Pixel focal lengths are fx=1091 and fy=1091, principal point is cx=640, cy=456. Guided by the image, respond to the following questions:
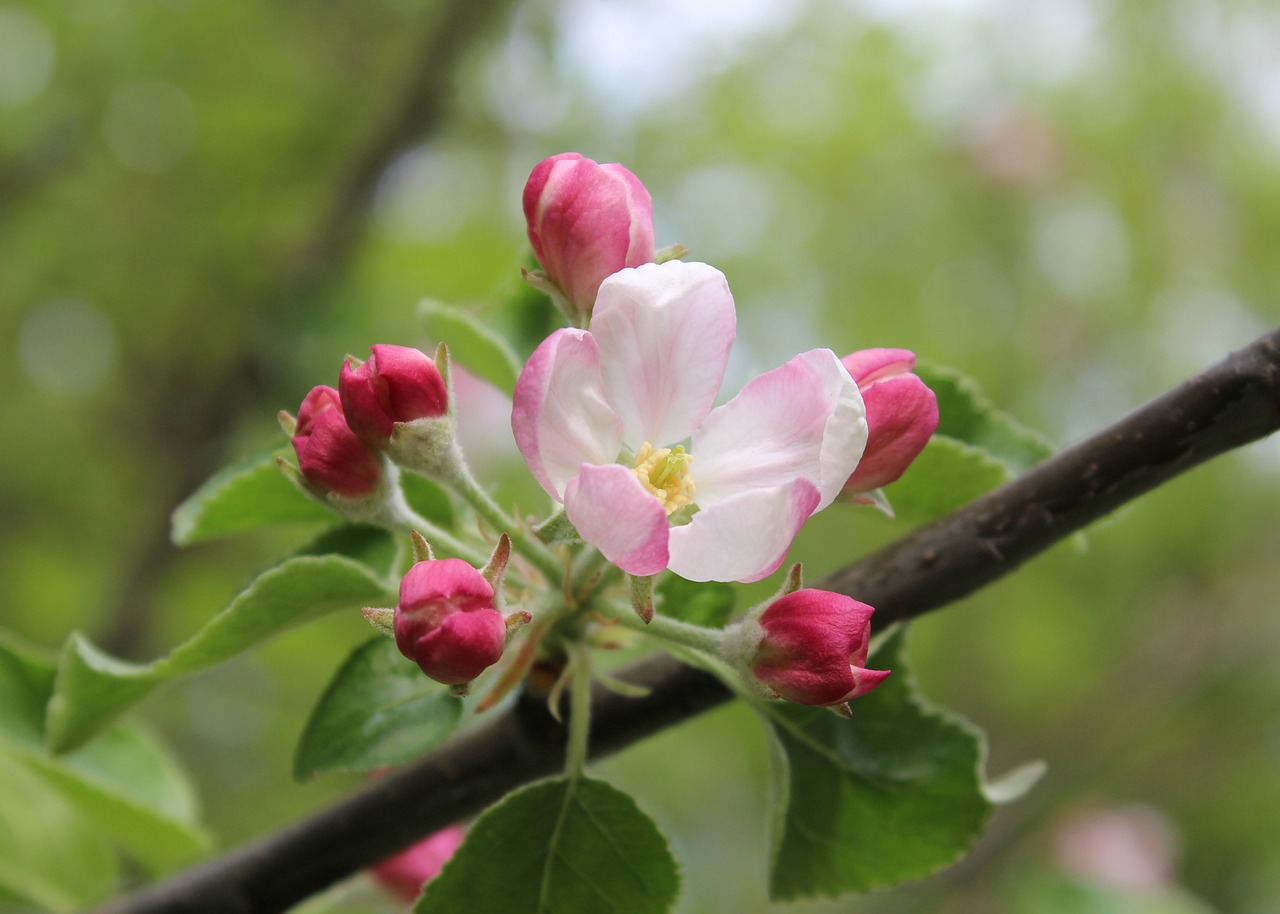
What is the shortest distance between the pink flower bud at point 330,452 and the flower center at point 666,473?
18cm

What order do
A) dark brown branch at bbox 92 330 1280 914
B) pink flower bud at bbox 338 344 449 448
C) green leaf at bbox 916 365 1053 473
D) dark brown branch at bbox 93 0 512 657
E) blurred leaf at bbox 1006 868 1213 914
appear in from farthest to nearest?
dark brown branch at bbox 93 0 512 657 → blurred leaf at bbox 1006 868 1213 914 → green leaf at bbox 916 365 1053 473 → dark brown branch at bbox 92 330 1280 914 → pink flower bud at bbox 338 344 449 448

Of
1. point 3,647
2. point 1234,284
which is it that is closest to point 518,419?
point 3,647

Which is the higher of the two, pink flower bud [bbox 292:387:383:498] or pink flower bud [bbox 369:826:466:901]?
pink flower bud [bbox 292:387:383:498]

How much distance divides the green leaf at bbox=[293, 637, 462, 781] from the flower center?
0.83ft

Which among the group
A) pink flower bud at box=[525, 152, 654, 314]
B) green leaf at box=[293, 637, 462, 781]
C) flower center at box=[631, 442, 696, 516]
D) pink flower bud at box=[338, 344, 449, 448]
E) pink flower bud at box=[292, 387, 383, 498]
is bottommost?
green leaf at box=[293, 637, 462, 781]

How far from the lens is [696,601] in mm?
963

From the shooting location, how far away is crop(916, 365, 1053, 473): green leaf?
1.01 metres

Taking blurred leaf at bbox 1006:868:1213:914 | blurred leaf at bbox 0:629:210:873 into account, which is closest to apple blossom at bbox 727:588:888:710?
blurred leaf at bbox 0:629:210:873

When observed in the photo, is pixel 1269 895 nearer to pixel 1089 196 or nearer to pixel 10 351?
pixel 1089 196

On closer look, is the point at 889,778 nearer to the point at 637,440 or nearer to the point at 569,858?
the point at 569,858

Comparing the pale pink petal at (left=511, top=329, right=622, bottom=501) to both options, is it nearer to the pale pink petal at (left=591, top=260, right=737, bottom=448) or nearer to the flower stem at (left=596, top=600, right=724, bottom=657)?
the pale pink petal at (left=591, top=260, right=737, bottom=448)

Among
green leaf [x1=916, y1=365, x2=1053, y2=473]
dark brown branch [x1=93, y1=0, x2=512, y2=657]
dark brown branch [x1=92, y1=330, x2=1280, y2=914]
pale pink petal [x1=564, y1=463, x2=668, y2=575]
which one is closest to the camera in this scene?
pale pink petal [x1=564, y1=463, x2=668, y2=575]

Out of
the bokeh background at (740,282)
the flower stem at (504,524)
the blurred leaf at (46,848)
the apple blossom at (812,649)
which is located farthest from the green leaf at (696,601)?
the bokeh background at (740,282)

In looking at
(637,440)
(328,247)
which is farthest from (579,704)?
(328,247)
